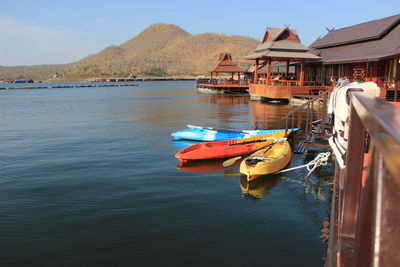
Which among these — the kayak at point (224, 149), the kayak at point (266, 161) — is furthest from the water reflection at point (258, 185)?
the kayak at point (224, 149)

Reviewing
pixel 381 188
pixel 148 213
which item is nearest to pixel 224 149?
pixel 148 213

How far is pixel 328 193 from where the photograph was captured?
31.3 feet

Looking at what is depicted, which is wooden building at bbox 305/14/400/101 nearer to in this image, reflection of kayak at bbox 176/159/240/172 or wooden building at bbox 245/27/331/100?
wooden building at bbox 245/27/331/100

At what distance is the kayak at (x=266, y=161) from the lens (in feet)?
33.7

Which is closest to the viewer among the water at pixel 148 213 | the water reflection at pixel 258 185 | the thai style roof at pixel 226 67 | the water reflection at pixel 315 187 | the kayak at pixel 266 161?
the water at pixel 148 213

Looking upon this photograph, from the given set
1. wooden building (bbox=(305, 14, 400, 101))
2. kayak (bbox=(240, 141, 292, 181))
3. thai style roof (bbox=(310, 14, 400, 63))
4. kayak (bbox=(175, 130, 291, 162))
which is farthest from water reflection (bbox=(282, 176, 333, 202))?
thai style roof (bbox=(310, 14, 400, 63))

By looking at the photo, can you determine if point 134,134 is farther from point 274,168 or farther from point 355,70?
point 355,70

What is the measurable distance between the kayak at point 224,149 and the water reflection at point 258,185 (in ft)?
6.70

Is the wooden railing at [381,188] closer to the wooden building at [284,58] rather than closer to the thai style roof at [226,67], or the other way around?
the wooden building at [284,58]

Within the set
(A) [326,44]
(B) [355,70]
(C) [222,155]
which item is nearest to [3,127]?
(C) [222,155]

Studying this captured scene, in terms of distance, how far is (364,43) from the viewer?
3050 cm

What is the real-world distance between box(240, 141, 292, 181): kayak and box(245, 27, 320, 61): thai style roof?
75.0 feet

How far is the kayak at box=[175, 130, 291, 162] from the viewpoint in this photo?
1268 centimetres

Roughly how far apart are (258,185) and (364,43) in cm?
2700
